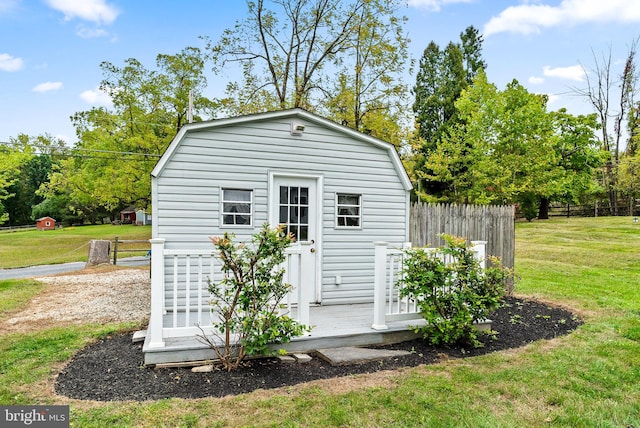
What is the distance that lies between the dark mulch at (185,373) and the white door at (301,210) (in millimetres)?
1976

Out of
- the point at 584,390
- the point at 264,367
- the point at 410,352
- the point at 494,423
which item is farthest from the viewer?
the point at 410,352

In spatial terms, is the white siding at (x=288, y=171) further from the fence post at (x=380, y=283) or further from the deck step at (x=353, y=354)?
the deck step at (x=353, y=354)

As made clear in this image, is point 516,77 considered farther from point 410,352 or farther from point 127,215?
point 127,215

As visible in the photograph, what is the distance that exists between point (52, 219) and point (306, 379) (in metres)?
42.2

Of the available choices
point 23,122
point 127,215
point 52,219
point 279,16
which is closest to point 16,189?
point 52,219

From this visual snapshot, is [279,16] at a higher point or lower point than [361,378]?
higher

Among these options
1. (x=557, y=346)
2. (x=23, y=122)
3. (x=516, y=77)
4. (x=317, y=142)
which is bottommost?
(x=557, y=346)

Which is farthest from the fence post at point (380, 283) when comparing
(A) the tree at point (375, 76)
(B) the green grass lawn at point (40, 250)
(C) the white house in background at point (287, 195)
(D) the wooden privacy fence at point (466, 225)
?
(B) the green grass lawn at point (40, 250)

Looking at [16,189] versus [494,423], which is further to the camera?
[16,189]

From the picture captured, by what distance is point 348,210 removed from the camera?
6.33 meters

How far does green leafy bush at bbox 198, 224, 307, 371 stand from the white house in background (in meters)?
1.49

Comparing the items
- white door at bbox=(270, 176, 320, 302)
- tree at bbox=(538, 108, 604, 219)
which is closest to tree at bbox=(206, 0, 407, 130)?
white door at bbox=(270, 176, 320, 302)

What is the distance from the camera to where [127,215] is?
49781 mm

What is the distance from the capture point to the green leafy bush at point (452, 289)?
433 cm
